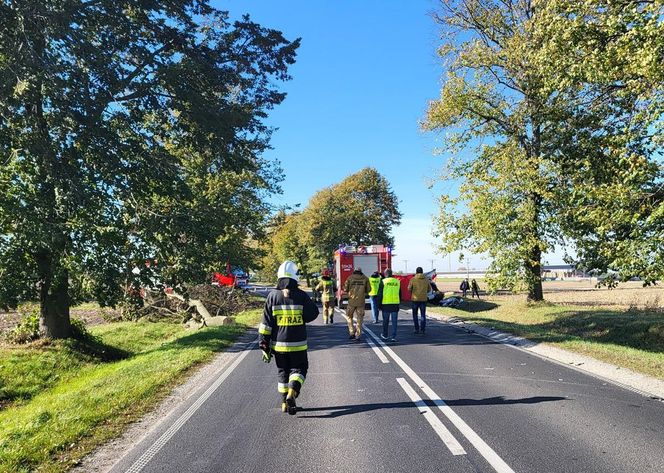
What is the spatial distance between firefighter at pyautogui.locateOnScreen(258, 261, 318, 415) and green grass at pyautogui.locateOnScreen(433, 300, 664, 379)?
5.75 metres

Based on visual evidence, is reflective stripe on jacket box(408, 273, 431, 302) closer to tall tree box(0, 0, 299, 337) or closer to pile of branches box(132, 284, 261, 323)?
tall tree box(0, 0, 299, 337)

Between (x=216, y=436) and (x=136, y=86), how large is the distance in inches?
459

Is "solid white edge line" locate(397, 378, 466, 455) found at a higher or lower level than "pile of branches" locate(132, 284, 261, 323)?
lower

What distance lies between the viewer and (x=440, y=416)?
18.9ft

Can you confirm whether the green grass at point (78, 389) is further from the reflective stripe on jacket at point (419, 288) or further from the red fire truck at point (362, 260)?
the red fire truck at point (362, 260)

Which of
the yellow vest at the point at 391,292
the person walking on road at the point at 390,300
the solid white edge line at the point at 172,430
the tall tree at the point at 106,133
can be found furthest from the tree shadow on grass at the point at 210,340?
the yellow vest at the point at 391,292

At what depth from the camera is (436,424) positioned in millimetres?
5453

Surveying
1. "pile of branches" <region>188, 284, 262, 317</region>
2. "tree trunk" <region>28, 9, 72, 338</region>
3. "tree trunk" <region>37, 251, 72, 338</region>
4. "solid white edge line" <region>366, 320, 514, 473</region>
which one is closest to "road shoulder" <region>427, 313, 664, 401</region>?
"solid white edge line" <region>366, 320, 514, 473</region>

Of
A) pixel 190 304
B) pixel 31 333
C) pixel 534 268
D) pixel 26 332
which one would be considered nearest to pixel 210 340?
pixel 31 333

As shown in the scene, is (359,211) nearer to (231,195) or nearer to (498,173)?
(231,195)

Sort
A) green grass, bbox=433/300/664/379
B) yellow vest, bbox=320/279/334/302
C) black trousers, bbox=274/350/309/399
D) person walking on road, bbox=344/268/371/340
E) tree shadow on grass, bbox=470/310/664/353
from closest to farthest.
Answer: black trousers, bbox=274/350/309/399 < green grass, bbox=433/300/664/379 < person walking on road, bbox=344/268/371/340 < tree shadow on grass, bbox=470/310/664/353 < yellow vest, bbox=320/279/334/302

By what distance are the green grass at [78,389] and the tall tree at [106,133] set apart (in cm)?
155

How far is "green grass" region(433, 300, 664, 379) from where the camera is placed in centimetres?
949

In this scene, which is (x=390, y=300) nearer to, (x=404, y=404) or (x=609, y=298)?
(x=404, y=404)
